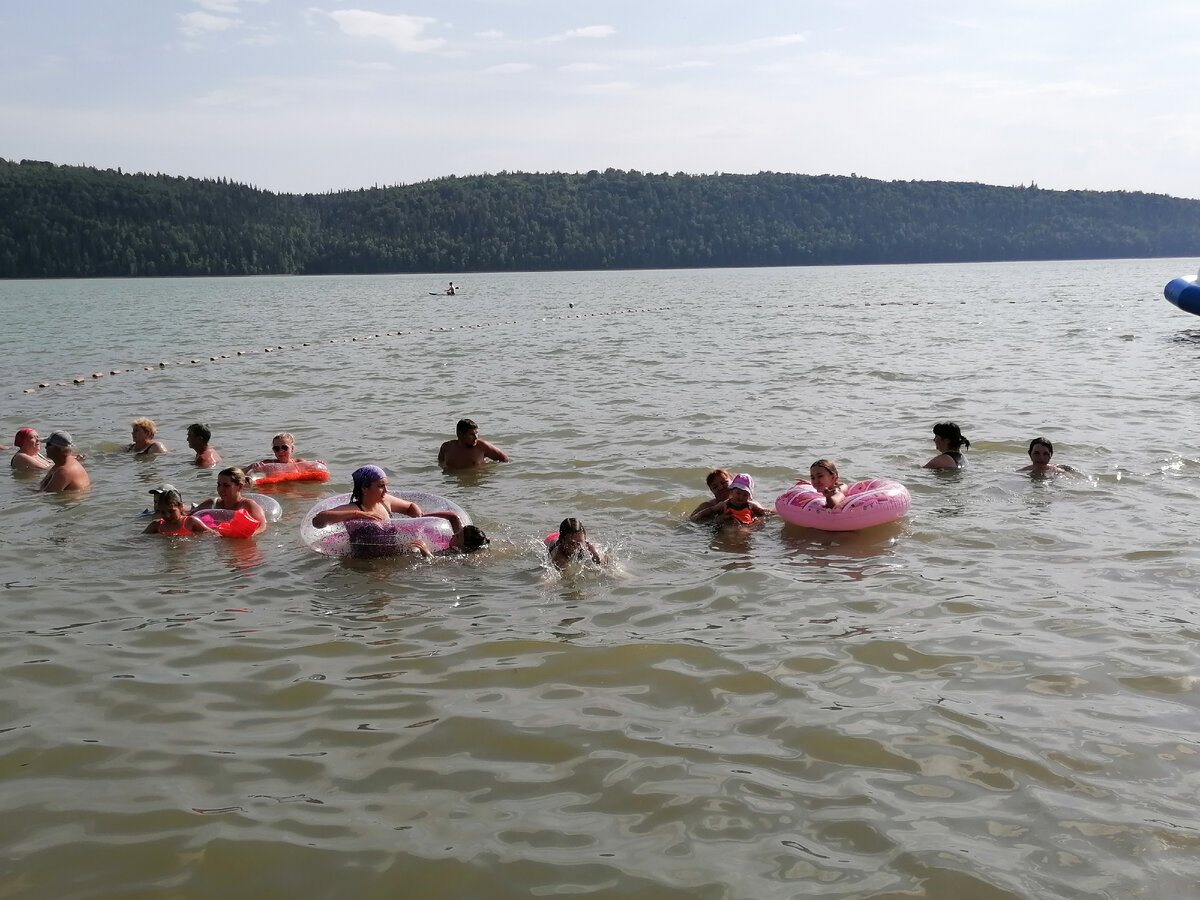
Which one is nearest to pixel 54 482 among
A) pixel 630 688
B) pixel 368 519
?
pixel 368 519

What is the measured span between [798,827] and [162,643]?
3.70 m

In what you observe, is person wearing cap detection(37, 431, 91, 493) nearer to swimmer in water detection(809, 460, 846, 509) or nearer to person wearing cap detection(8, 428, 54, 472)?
person wearing cap detection(8, 428, 54, 472)

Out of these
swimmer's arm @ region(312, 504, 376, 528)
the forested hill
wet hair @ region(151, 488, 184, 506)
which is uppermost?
the forested hill

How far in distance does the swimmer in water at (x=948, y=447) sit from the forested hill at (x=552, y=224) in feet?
378

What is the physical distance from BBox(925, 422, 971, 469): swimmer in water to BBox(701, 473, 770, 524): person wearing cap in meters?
2.87

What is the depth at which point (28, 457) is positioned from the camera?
10938mm

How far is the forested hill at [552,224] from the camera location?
114 m

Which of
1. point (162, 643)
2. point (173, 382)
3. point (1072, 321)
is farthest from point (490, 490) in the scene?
point (1072, 321)

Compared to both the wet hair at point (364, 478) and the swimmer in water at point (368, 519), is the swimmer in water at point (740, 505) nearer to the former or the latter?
the swimmer in water at point (368, 519)

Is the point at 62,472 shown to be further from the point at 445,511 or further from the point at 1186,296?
the point at 1186,296

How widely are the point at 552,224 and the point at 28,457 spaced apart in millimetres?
128454

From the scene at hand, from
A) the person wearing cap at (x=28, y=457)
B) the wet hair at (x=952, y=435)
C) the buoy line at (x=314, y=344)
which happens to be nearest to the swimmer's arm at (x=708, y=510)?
the wet hair at (x=952, y=435)

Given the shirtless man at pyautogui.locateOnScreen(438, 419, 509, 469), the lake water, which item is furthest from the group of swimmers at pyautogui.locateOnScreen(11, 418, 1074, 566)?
the lake water

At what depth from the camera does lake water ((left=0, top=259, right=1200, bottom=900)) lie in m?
3.66
